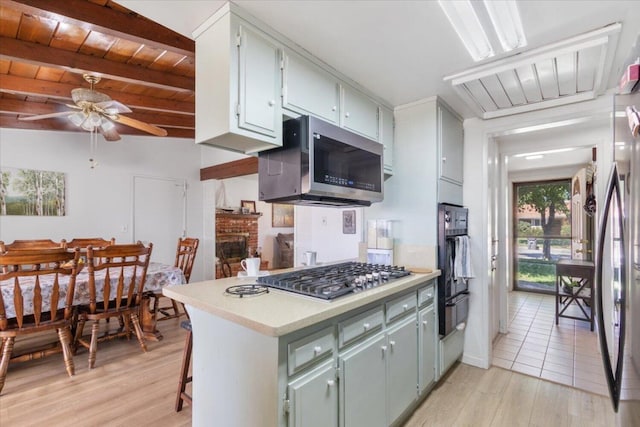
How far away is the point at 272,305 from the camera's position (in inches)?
52.5

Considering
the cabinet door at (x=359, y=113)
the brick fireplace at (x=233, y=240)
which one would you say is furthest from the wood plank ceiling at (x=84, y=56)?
the brick fireplace at (x=233, y=240)

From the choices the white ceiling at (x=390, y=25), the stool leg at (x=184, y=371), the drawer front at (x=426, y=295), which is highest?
the white ceiling at (x=390, y=25)

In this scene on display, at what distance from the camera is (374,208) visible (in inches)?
109

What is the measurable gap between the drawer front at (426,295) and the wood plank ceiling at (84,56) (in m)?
2.50

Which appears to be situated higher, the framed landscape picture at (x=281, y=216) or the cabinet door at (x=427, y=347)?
the framed landscape picture at (x=281, y=216)

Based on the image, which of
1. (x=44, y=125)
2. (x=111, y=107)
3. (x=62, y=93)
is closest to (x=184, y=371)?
(x=111, y=107)

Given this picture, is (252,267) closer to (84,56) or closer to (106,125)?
(84,56)

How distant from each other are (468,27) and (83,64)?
9.65ft

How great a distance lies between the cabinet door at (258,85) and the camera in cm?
148

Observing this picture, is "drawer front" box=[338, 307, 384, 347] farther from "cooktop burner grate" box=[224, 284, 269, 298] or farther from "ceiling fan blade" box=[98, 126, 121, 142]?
"ceiling fan blade" box=[98, 126, 121, 142]

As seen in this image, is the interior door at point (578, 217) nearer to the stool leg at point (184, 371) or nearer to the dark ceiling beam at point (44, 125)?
the stool leg at point (184, 371)

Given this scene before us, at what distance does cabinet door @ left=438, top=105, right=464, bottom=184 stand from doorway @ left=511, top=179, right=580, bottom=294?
3663mm

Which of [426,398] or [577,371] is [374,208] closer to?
[426,398]

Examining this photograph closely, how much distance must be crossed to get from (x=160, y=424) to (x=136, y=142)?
4518mm
